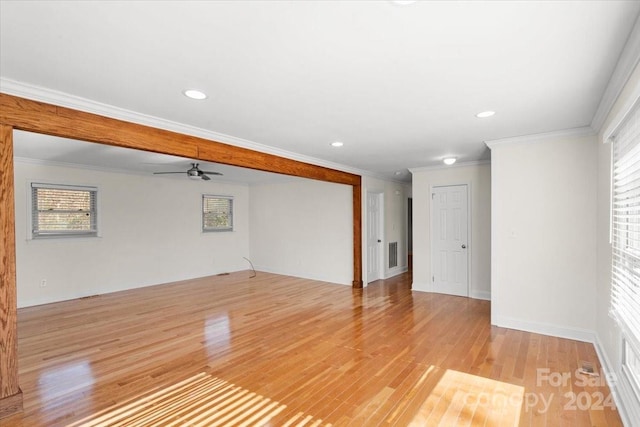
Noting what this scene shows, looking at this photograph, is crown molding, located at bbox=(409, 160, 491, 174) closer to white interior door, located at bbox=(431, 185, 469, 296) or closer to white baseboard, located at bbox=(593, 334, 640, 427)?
white interior door, located at bbox=(431, 185, 469, 296)

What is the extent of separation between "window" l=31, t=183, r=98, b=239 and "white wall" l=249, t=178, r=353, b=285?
3.75 meters

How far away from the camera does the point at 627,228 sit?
2.46m

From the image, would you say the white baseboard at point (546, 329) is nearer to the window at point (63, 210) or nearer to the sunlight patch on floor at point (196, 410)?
the sunlight patch on floor at point (196, 410)

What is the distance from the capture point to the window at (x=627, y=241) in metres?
2.05

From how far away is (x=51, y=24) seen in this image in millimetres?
1629

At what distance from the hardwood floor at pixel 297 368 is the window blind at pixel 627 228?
77cm

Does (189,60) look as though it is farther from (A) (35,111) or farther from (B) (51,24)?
(A) (35,111)

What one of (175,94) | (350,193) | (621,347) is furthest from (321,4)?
(350,193)

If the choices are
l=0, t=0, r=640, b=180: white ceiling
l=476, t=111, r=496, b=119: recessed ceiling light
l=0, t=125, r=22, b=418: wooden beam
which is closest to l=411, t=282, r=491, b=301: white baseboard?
l=0, t=0, r=640, b=180: white ceiling

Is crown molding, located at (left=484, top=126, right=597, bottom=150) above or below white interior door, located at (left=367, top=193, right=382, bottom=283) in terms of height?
above

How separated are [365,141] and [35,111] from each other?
325cm

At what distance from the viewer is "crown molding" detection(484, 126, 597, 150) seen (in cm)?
353

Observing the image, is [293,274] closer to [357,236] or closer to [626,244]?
[357,236]

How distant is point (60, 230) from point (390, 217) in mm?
6712
